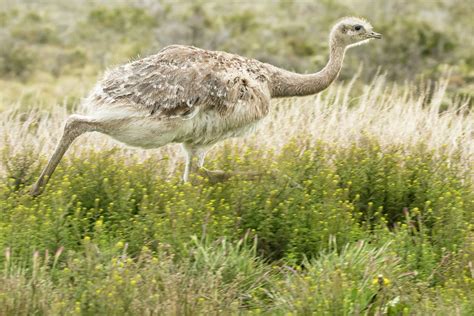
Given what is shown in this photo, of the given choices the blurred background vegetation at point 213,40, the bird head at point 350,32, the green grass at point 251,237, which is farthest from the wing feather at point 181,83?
the blurred background vegetation at point 213,40

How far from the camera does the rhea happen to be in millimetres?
6938

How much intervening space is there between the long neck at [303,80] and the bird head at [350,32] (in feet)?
0.27

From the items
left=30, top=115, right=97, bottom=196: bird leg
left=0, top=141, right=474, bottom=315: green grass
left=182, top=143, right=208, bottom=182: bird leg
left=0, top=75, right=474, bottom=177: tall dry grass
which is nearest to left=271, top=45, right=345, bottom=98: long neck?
left=0, top=75, right=474, bottom=177: tall dry grass

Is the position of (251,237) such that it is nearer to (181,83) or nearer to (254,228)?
(254,228)

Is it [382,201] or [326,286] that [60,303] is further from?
[382,201]

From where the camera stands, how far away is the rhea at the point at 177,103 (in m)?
6.94

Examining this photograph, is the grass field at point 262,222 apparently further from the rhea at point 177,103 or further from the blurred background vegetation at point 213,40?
the blurred background vegetation at point 213,40

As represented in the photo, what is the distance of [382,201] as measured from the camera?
7434mm

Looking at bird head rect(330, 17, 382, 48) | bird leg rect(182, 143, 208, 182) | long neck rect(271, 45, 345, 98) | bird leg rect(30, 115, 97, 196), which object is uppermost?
bird head rect(330, 17, 382, 48)

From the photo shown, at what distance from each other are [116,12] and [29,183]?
18932 mm

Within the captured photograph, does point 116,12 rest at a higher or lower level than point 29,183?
higher

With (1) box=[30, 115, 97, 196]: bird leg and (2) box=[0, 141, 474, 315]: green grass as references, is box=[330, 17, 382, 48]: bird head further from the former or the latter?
(1) box=[30, 115, 97, 196]: bird leg

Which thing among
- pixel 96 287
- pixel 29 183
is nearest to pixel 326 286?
pixel 96 287

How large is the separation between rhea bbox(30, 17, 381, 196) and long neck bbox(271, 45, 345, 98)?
17cm
